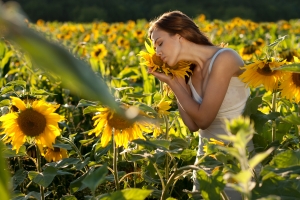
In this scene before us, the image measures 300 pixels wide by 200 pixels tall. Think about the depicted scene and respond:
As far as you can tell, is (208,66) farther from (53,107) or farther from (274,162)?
(274,162)

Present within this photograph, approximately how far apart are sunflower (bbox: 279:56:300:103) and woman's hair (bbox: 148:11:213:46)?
461 millimetres

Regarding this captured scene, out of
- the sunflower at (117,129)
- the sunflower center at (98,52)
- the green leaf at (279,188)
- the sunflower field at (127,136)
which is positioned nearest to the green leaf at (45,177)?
the sunflower field at (127,136)

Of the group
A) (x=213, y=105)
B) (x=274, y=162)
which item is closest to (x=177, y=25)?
(x=213, y=105)

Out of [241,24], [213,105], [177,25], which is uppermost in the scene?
[241,24]

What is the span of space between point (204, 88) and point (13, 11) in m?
1.64

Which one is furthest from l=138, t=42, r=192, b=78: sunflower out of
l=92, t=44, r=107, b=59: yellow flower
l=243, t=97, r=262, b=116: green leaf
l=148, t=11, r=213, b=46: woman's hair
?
l=92, t=44, r=107, b=59: yellow flower

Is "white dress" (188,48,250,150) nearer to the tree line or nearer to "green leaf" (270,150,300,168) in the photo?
"green leaf" (270,150,300,168)

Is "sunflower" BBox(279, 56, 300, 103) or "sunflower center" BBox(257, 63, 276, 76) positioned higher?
"sunflower center" BBox(257, 63, 276, 76)

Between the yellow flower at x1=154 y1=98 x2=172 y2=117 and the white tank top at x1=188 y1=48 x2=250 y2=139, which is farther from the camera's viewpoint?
the white tank top at x1=188 y1=48 x2=250 y2=139

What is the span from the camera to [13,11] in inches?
11.8

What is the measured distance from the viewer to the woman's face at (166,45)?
1.82 m

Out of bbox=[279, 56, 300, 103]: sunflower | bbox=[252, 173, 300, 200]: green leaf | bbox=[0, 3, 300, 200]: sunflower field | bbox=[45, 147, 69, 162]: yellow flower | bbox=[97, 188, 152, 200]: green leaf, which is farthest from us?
bbox=[45, 147, 69, 162]: yellow flower

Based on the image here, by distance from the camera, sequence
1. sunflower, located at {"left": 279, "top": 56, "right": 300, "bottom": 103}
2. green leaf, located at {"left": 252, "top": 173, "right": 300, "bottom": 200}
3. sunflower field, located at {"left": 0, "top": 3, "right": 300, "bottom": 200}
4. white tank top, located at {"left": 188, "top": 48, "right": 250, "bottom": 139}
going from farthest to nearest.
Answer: white tank top, located at {"left": 188, "top": 48, "right": 250, "bottom": 139}, sunflower, located at {"left": 279, "top": 56, "right": 300, "bottom": 103}, green leaf, located at {"left": 252, "top": 173, "right": 300, "bottom": 200}, sunflower field, located at {"left": 0, "top": 3, "right": 300, "bottom": 200}

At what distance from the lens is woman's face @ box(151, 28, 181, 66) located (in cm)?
182
